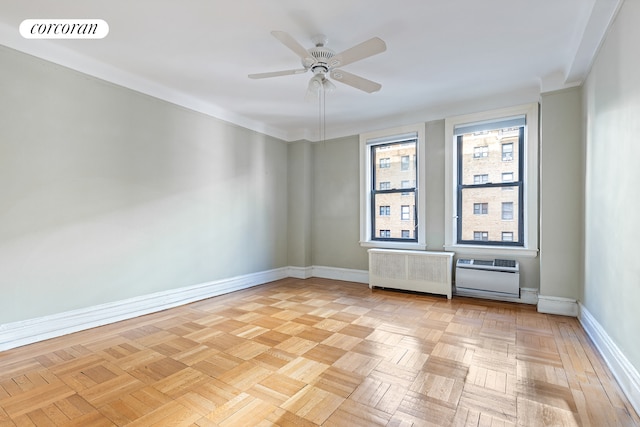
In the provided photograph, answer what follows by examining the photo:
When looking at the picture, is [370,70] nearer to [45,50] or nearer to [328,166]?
[328,166]

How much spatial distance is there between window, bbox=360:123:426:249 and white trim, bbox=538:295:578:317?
152cm

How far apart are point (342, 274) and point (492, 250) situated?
7.48ft

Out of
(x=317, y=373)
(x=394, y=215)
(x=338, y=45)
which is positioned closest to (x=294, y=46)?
(x=338, y=45)

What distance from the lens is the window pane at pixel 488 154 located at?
386cm

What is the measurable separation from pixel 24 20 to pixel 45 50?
1.01 feet

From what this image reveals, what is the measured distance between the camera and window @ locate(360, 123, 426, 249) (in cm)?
Answer: 448

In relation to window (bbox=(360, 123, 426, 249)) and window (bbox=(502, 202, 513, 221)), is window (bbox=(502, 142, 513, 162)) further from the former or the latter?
window (bbox=(360, 123, 426, 249))

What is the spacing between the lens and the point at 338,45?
105 inches

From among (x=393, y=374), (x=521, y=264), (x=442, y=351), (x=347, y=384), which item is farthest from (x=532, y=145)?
(x=347, y=384)

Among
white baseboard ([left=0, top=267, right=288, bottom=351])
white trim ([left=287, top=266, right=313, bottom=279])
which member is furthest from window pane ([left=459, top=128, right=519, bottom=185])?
white baseboard ([left=0, top=267, right=288, bottom=351])

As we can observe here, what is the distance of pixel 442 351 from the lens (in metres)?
2.38

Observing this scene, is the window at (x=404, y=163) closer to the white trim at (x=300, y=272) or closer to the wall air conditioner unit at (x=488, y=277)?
the wall air conditioner unit at (x=488, y=277)

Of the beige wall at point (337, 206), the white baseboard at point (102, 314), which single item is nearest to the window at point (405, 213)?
the beige wall at point (337, 206)

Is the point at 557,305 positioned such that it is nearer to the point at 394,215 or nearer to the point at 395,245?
the point at 395,245
